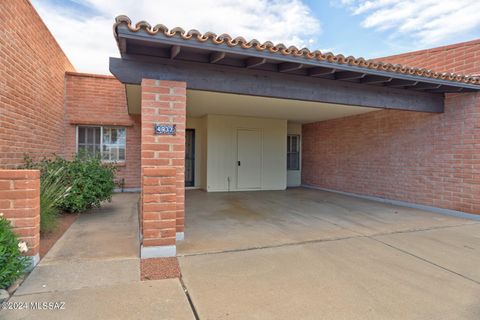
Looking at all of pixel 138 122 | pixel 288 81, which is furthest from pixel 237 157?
pixel 288 81

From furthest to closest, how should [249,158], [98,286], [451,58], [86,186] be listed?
[249,158] < [451,58] < [86,186] < [98,286]

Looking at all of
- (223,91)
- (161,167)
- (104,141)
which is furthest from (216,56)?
(104,141)

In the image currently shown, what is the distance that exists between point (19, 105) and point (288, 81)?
5.40 meters

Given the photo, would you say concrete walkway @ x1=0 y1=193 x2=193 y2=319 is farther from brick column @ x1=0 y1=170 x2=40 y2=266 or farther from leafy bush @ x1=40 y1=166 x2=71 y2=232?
leafy bush @ x1=40 y1=166 x2=71 y2=232

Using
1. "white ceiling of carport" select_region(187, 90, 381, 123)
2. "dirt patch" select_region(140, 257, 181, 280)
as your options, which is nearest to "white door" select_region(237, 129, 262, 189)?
"white ceiling of carport" select_region(187, 90, 381, 123)

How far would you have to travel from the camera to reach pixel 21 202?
3.16 meters

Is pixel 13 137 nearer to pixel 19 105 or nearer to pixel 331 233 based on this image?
pixel 19 105

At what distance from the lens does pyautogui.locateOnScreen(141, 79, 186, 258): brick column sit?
3.57 meters

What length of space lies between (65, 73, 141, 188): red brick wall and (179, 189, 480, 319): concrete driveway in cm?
460

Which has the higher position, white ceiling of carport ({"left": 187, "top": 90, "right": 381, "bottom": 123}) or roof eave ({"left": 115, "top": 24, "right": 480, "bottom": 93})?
roof eave ({"left": 115, "top": 24, "right": 480, "bottom": 93})

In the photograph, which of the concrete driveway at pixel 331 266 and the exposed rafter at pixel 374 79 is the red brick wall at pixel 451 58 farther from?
the concrete driveway at pixel 331 266

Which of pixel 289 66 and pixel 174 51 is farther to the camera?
pixel 289 66

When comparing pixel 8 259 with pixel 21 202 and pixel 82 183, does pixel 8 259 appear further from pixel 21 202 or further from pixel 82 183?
pixel 82 183

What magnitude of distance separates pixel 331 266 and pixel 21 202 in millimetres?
3714
